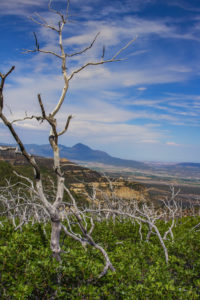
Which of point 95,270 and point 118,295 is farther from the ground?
point 95,270

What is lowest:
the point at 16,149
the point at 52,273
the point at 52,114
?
the point at 52,273

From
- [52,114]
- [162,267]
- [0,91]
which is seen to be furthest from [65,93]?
[162,267]

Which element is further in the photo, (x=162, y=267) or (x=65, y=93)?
(x=65, y=93)

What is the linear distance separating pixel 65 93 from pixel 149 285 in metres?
4.45

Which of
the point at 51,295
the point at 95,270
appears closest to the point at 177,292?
the point at 95,270

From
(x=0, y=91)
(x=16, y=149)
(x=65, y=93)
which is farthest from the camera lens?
(x=65, y=93)

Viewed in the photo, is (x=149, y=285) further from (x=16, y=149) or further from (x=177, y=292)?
(x=16, y=149)

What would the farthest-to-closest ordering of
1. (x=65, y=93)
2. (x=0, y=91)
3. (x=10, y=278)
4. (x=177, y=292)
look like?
(x=65, y=93)
(x=0, y=91)
(x=177, y=292)
(x=10, y=278)

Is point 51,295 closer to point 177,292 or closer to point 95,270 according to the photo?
point 95,270

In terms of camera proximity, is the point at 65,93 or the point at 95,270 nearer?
the point at 95,270

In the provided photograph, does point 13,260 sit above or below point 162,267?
above

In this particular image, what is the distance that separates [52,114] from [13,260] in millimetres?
3059

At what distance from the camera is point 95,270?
422cm

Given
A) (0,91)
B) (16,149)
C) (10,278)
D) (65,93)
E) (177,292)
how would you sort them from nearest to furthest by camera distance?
(10,278), (177,292), (0,91), (16,149), (65,93)
